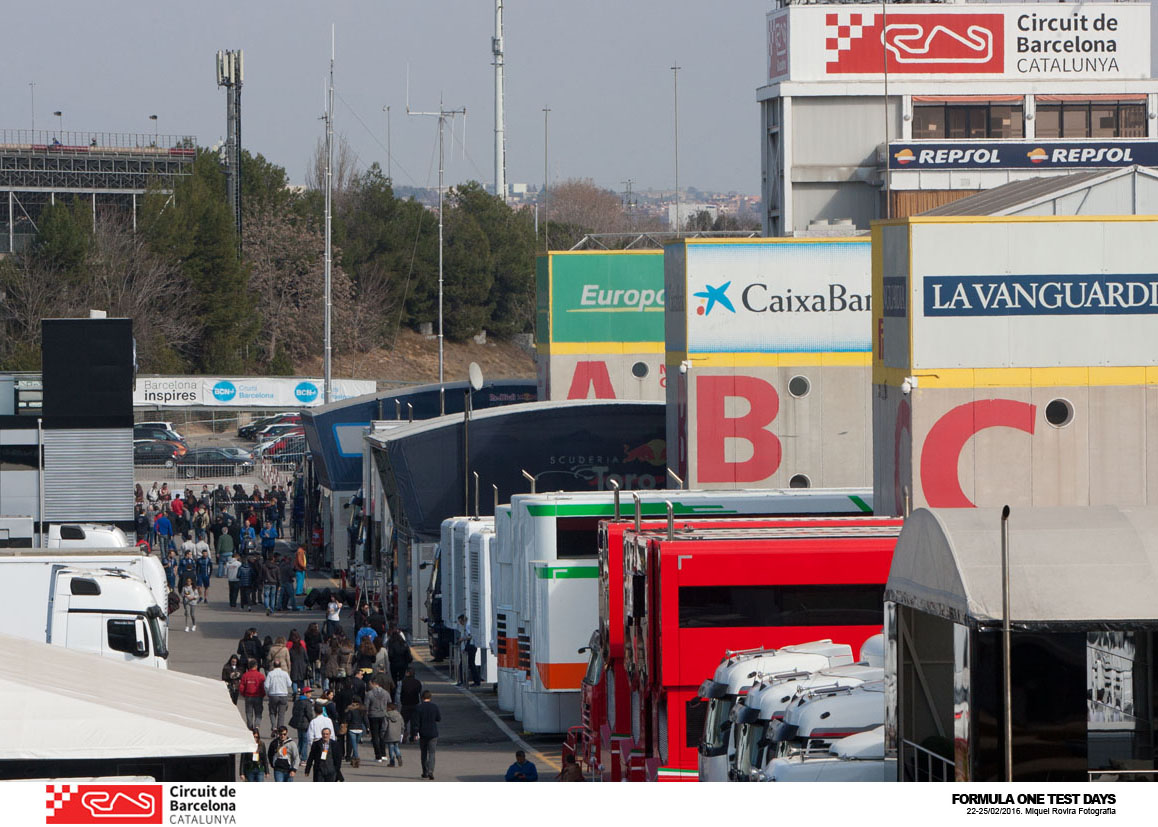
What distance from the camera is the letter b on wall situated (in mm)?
32750

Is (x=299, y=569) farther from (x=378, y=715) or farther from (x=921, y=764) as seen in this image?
(x=921, y=764)

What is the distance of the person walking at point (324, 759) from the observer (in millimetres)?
20797

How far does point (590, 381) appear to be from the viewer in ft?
154

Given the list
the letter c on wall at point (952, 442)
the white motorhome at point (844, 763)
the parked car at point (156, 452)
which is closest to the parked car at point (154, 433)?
the parked car at point (156, 452)

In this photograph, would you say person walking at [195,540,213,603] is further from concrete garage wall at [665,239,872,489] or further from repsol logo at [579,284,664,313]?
concrete garage wall at [665,239,872,489]

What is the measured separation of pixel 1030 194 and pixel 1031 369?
3.48 meters

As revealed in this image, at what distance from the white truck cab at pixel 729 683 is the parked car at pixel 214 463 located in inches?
1974

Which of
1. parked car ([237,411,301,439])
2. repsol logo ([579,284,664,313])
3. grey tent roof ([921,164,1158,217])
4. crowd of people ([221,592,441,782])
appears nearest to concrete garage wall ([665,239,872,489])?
grey tent roof ([921,164,1158,217])

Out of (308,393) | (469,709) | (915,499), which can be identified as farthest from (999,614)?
(308,393)

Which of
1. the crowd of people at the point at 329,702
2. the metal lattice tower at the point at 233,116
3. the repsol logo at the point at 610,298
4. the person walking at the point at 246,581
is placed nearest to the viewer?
the crowd of people at the point at 329,702

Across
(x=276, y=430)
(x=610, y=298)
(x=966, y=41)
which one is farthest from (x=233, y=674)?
(x=276, y=430)

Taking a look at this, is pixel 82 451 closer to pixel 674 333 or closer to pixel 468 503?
pixel 468 503

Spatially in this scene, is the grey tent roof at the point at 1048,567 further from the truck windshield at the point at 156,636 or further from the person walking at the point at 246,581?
the person walking at the point at 246,581
